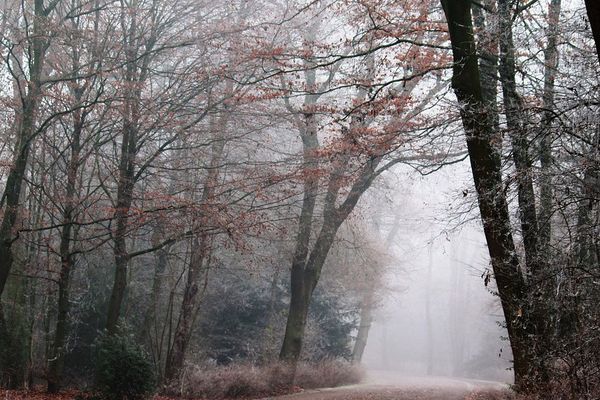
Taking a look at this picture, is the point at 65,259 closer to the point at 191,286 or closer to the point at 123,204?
the point at 123,204

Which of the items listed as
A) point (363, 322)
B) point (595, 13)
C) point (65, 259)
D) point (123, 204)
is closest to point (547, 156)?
point (595, 13)

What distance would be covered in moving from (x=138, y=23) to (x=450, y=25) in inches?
280

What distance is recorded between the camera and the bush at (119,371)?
9.99 metres

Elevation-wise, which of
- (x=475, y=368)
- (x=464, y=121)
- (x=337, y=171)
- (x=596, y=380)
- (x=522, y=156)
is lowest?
(x=475, y=368)

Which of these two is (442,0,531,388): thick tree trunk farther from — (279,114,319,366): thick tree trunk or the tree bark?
(279,114,319,366): thick tree trunk

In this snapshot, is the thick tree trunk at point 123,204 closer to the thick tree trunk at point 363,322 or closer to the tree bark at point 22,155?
the tree bark at point 22,155

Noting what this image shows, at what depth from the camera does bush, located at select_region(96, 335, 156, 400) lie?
393 inches

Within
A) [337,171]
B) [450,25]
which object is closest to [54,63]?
[337,171]

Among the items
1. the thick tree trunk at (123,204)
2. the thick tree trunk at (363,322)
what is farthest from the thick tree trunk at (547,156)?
the thick tree trunk at (363,322)

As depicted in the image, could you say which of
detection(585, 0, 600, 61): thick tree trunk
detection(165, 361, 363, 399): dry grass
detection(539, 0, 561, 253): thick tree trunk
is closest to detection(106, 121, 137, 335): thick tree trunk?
detection(165, 361, 363, 399): dry grass

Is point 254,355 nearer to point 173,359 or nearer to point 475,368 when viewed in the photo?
point 173,359

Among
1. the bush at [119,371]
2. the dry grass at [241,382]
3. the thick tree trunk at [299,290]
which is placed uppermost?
the thick tree trunk at [299,290]

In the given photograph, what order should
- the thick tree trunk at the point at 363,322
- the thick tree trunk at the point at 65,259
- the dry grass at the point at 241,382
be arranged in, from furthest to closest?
the thick tree trunk at the point at 363,322
the dry grass at the point at 241,382
the thick tree trunk at the point at 65,259

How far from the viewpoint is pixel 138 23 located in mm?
12250
